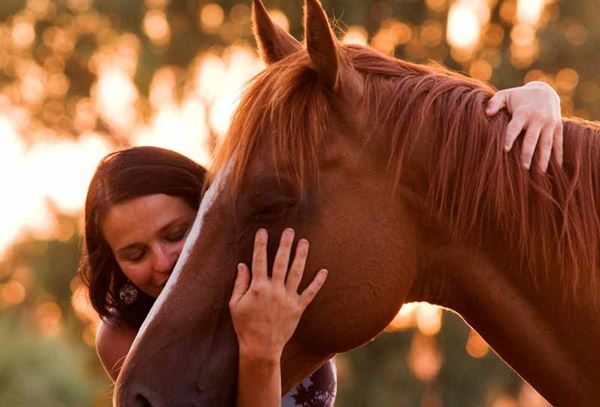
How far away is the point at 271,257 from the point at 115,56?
45.9 ft

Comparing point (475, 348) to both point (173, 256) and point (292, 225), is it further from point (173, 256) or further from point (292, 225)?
point (292, 225)

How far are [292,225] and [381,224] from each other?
0.80 feet

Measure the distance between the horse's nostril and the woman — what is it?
0.27 metres

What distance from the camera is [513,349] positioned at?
10.3 ft

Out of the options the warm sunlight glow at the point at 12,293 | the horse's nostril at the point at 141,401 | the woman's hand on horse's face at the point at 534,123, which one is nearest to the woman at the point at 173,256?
the woman's hand on horse's face at the point at 534,123

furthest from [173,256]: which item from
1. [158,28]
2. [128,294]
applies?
[158,28]

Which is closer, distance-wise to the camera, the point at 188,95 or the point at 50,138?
the point at 188,95

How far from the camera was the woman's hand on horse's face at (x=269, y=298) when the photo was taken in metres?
3.08

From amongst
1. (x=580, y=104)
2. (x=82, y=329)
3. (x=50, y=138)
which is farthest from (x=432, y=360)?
(x=50, y=138)

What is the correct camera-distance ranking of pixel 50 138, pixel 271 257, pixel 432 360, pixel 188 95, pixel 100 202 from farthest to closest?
pixel 50 138, pixel 188 95, pixel 432 360, pixel 100 202, pixel 271 257

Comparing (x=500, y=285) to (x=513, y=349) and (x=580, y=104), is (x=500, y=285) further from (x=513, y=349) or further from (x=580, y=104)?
(x=580, y=104)

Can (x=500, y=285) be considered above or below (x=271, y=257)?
above

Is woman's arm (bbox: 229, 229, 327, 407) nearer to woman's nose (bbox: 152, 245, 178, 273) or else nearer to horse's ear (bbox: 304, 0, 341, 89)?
horse's ear (bbox: 304, 0, 341, 89)

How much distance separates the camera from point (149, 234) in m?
3.87
